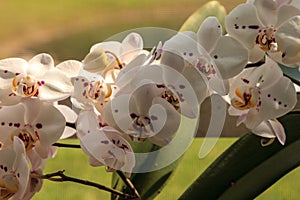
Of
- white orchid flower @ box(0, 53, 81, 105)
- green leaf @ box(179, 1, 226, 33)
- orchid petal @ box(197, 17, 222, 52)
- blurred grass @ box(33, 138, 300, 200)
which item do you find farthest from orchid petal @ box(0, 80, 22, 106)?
blurred grass @ box(33, 138, 300, 200)

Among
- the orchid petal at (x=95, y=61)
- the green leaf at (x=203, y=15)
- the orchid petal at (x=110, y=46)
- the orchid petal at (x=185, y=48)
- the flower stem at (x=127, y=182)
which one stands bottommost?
the flower stem at (x=127, y=182)

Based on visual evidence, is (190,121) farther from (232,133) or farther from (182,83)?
(232,133)

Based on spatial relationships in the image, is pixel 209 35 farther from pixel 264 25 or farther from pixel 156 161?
pixel 156 161

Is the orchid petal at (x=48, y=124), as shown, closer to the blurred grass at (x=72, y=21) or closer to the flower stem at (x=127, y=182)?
the flower stem at (x=127, y=182)

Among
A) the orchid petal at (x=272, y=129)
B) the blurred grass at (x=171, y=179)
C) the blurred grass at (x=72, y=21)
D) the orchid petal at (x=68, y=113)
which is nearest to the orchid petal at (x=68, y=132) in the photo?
the orchid petal at (x=68, y=113)

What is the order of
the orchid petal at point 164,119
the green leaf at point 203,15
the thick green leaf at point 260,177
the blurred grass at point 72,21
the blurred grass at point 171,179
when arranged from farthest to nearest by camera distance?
the blurred grass at point 72,21 < the blurred grass at point 171,179 < the green leaf at point 203,15 < the thick green leaf at point 260,177 < the orchid petal at point 164,119

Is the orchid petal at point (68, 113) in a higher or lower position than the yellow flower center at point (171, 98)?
lower

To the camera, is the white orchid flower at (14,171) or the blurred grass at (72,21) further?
the blurred grass at (72,21)

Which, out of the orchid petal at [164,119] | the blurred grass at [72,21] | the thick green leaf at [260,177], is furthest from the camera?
the blurred grass at [72,21]

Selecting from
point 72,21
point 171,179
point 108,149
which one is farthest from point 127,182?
point 72,21

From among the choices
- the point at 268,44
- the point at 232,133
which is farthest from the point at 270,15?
the point at 232,133
